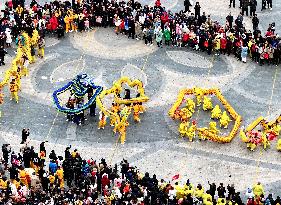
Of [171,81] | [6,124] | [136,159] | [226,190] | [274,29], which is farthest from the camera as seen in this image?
[274,29]

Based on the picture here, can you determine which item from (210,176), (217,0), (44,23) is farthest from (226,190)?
(217,0)

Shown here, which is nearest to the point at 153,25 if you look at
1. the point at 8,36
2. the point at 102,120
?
A: the point at 8,36

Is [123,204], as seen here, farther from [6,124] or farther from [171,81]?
[171,81]

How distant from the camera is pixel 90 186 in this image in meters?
33.7

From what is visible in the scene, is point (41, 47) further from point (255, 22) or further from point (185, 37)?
point (255, 22)

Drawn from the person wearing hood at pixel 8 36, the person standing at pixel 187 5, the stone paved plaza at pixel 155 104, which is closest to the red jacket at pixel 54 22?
the stone paved plaza at pixel 155 104

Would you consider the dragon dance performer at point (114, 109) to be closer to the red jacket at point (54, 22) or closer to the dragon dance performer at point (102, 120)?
the dragon dance performer at point (102, 120)

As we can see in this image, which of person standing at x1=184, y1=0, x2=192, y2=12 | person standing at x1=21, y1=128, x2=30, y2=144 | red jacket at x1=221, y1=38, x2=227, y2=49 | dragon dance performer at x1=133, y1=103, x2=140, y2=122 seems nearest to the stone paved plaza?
dragon dance performer at x1=133, y1=103, x2=140, y2=122

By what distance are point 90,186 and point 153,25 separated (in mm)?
17461

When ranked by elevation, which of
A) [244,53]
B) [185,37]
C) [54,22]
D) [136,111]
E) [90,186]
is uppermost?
[54,22]

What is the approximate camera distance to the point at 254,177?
118 feet

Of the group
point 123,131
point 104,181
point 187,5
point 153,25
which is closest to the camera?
point 104,181

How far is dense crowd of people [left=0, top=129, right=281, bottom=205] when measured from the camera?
107ft

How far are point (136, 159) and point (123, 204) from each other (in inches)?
221
